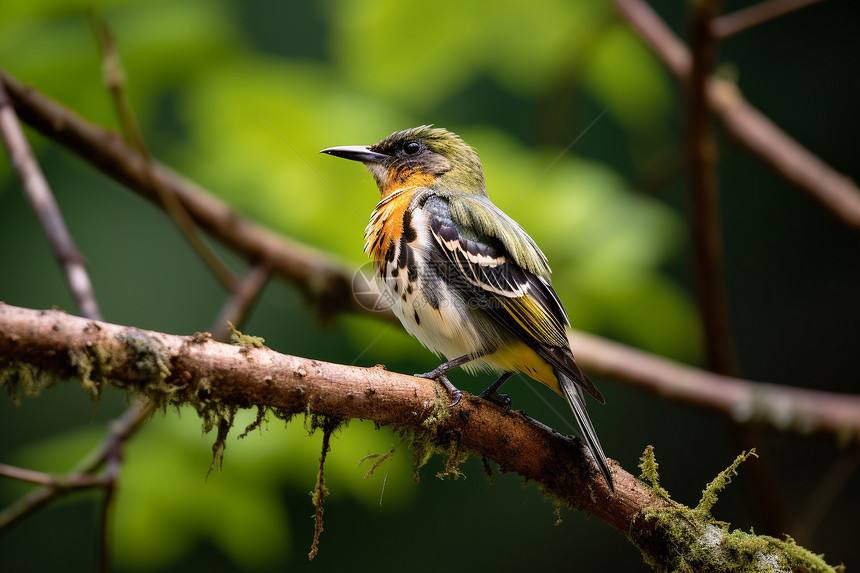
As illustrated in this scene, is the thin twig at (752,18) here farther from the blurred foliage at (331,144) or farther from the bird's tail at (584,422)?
the bird's tail at (584,422)

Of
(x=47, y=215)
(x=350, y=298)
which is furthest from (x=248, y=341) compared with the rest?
(x=350, y=298)

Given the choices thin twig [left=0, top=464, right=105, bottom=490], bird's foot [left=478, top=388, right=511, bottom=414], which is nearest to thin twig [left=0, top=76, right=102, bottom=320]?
thin twig [left=0, top=464, right=105, bottom=490]

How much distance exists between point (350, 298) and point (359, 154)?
1.45 m

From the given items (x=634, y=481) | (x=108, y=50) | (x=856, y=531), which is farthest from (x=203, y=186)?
(x=856, y=531)

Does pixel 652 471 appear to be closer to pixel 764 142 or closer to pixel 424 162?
pixel 424 162

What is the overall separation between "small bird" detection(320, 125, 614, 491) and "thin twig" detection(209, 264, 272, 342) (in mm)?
1396

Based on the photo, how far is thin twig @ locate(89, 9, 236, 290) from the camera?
138 inches

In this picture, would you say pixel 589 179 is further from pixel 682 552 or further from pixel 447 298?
pixel 682 552

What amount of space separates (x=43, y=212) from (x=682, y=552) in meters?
3.02

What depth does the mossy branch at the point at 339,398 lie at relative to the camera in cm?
193

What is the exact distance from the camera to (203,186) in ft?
16.6

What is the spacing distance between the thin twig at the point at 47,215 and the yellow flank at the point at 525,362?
1657mm

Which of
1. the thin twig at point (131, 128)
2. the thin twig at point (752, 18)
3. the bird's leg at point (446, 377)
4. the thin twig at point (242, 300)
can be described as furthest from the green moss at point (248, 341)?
the thin twig at point (752, 18)

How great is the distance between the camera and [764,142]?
4.99 meters
